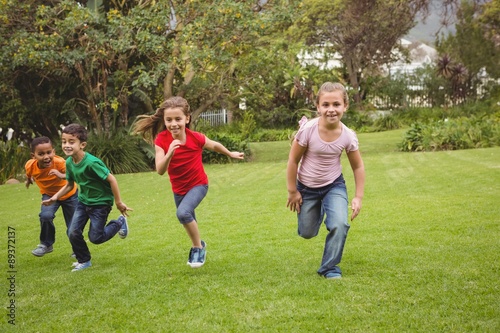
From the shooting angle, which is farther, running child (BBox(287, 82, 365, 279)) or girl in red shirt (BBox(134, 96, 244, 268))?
girl in red shirt (BBox(134, 96, 244, 268))

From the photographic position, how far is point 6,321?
480cm

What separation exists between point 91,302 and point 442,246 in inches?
138

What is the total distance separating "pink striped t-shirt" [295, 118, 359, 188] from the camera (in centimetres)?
546

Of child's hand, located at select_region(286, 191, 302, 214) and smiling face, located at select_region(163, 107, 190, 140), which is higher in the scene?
smiling face, located at select_region(163, 107, 190, 140)

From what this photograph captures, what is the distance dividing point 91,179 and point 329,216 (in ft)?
7.84

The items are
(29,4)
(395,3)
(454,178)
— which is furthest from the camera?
(395,3)

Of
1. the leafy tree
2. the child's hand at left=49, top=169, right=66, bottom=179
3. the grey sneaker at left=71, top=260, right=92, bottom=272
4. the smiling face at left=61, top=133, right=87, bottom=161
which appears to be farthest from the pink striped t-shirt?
the leafy tree

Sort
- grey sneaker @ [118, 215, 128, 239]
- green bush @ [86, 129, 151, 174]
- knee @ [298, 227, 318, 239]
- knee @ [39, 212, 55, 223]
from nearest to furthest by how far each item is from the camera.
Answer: knee @ [298, 227, 318, 239]
grey sneaker @ [118, 215, 128, 239]
knee @ [39, 212, 55, 223]
green bush @ [86, 129, 151, 174]

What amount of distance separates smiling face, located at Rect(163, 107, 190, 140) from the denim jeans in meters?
0.56

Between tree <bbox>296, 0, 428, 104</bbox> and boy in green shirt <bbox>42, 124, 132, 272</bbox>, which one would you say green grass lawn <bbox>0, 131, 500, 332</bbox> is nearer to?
boy in green shirt <bbox>42, 124, 132, 272</bbox>

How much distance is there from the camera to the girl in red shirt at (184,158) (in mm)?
5895

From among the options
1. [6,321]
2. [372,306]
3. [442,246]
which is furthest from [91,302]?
[442,246]

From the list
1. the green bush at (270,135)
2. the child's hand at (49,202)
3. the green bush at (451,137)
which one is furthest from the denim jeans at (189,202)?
the green bush at (270,135)

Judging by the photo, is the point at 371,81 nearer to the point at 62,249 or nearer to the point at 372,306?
the point at 62,249
